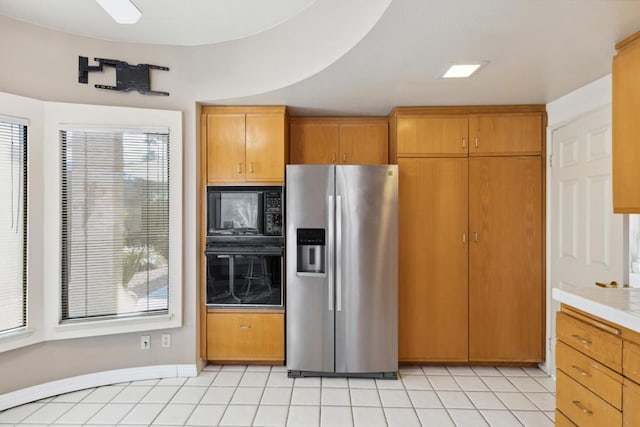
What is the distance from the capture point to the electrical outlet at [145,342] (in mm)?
2973

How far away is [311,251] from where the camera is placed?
301 centimetres

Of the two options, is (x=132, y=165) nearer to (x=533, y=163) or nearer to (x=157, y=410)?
(x=157, y=410)

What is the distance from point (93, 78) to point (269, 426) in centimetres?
280

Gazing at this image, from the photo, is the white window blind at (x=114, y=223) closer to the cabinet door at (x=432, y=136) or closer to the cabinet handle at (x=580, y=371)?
the cabinet door at (x=432, y=136)

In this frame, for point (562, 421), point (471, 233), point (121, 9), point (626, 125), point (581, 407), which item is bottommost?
point (562, 421)

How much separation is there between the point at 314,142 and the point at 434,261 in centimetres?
154

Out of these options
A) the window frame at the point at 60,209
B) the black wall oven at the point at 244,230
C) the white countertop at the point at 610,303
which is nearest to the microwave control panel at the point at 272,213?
the black wall oven at the point at 244,230

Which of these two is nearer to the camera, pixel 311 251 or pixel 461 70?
pixel 461 70

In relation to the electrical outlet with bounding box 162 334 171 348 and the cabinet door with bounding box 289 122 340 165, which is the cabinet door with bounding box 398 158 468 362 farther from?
the electrical outlet with bounding box 162 334 171 348

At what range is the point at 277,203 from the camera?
123 inches

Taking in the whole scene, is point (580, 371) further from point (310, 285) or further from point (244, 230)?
point (244, 230)

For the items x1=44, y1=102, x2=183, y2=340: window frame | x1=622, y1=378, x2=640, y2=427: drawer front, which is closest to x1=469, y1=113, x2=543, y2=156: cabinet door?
x1=622, y1=378, x2=640, y2=427: drawer front

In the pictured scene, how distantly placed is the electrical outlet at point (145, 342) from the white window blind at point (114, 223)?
225 mm

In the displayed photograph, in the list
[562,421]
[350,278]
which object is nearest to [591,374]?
[562,421]
